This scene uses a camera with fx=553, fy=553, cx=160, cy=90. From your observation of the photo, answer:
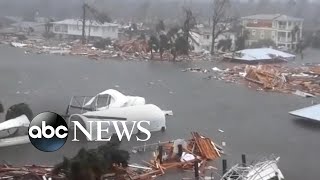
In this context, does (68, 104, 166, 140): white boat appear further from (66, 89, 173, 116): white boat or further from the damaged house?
the damaged house

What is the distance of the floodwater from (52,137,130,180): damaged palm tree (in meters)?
0.95

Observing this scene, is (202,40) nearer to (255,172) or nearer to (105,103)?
(105,103)

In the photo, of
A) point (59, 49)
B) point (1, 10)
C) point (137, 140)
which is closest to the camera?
point (137, 140)

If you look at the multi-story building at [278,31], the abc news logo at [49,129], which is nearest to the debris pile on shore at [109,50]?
the multi-story building at [278,31]

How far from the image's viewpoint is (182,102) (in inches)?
363

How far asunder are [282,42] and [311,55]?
2.03 m

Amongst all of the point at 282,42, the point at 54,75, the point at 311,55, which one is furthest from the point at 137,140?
the point at 282,42

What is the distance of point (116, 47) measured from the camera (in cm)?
1759

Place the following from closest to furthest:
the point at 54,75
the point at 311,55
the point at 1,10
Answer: the point at 54,75, the point at 311,55, the point at 1,10

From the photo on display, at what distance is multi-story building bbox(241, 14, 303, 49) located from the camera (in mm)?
20891

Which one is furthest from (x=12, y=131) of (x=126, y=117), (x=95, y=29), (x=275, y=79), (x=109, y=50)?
(x=95, y=29)

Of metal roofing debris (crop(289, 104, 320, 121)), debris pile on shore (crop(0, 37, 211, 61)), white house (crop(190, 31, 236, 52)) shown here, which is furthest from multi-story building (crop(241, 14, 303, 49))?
metal roofing debris (crop(289, 104, 320, 121))

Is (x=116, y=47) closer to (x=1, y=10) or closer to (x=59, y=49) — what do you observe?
(x=59, y=49)

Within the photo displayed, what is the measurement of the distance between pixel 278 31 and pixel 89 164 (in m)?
17.9
